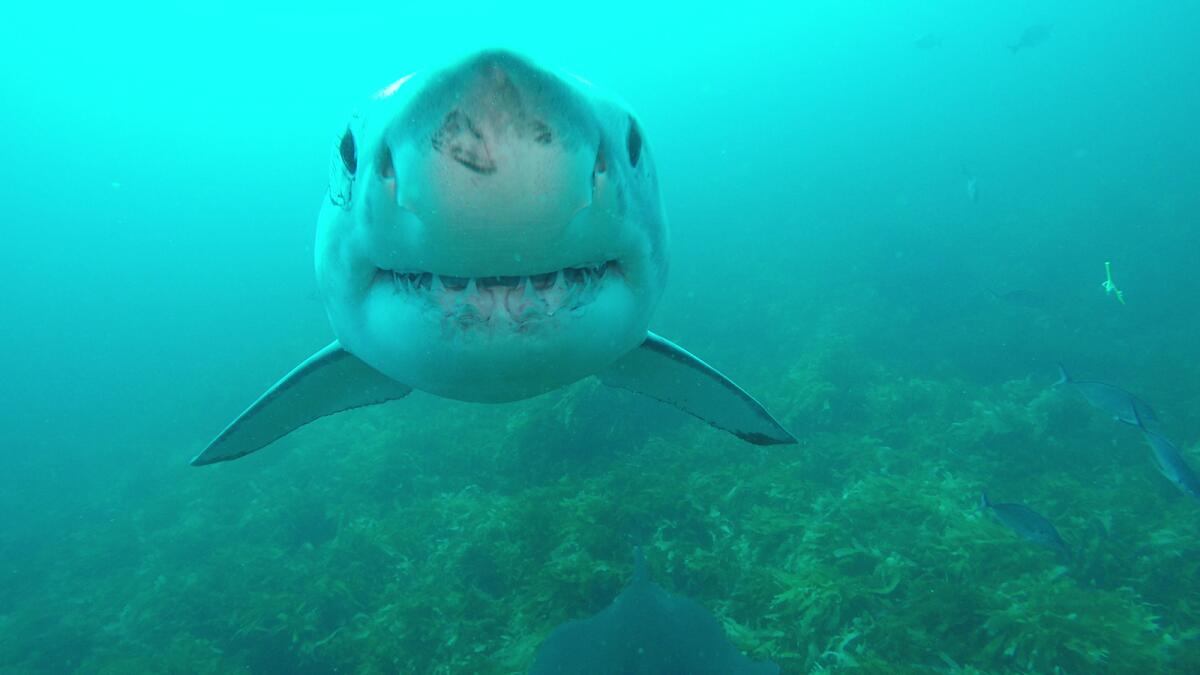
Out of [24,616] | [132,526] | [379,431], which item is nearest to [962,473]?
[379,431]

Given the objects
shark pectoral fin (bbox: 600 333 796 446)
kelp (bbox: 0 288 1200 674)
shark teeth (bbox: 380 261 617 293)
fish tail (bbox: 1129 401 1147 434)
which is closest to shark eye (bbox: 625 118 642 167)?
shark teeth (bbox: 380 261 617 293)

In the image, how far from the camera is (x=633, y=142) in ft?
4.94

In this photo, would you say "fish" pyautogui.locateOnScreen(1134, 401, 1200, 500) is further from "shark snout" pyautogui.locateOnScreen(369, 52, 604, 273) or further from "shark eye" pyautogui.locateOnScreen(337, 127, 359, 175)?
"shark eye" pyautogui.locateOnScreen(337, 127, 359, 175)

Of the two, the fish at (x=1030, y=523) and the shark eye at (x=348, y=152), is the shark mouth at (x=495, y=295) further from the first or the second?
the fish at (x=1030, y=523)

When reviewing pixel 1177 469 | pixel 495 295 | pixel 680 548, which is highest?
pixel 495 295

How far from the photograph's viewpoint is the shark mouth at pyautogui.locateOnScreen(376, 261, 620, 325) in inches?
56.7

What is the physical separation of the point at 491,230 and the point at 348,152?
65 centimetres

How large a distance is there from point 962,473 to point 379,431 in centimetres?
1187

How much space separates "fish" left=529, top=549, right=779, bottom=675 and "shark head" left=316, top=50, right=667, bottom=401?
7.89 feet

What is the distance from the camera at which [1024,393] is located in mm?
10273

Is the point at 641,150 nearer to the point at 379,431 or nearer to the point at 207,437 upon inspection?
the point at 379,431

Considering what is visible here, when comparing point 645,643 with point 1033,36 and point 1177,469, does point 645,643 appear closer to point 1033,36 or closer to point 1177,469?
point 1177,469

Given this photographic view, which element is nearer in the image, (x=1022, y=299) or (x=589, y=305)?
(x=589, y=305)

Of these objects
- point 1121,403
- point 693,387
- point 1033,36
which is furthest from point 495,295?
point 1033,36
